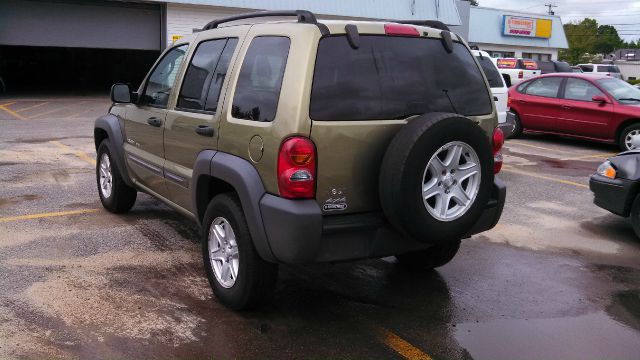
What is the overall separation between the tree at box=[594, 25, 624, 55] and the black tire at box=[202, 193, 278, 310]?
11671 centimetres

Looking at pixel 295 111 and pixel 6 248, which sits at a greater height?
pixel 295 111

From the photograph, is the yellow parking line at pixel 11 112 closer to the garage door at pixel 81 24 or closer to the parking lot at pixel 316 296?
the garage door at pixel 81 24

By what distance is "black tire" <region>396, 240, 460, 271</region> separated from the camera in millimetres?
4895

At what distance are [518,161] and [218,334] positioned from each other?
8.34 meters

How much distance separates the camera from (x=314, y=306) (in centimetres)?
434

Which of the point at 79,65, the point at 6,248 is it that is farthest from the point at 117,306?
the point at 79,65

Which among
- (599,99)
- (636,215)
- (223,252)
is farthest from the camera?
(599,99)

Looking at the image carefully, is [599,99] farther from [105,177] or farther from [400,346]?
[400,346]

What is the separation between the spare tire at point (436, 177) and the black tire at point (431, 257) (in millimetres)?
1007

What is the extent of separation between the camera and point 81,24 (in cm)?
2353

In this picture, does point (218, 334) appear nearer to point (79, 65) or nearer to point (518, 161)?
point (518, 161)

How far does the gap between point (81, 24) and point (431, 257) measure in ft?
72.7

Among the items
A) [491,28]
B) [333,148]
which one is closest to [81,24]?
[333,148]

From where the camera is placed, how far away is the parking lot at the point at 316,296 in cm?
374
